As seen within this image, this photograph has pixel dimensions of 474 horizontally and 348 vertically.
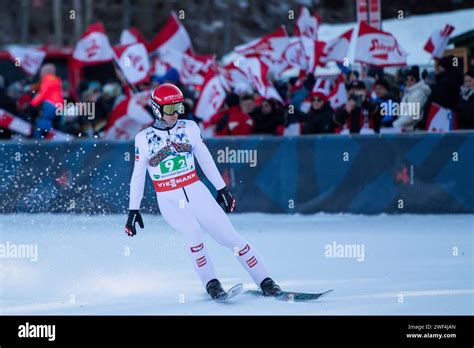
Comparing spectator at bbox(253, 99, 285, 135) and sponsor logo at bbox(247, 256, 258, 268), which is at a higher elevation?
spectator at bbox(253, 99, 285, 135)

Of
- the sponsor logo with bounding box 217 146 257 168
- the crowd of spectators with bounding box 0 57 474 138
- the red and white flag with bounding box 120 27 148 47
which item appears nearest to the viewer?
the crowd of spectators with bounding box 0 57 474 138

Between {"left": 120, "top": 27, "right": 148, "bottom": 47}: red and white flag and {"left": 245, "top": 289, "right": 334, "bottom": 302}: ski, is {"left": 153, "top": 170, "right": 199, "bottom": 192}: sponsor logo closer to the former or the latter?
{"left": 245, "top": 289, "right": 334, "bottom": 302}: ski

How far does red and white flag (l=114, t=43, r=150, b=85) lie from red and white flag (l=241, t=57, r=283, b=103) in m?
2.19

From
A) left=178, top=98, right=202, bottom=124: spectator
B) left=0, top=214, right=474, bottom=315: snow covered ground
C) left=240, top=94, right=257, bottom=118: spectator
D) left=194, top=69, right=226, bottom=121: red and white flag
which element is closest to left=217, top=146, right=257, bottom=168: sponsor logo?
left=0, top=214, right=474, bottom=315: snow covered ground

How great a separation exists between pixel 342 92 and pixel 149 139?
25.1ft

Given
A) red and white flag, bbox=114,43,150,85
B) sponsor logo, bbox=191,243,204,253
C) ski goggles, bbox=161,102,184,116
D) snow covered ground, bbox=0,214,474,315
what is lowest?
snow covered ground, bbox=0,214,474,315

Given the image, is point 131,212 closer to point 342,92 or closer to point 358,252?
point 358,252

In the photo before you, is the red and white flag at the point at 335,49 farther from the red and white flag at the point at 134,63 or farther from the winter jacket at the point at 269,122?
the red and white flag at the point at 134,63

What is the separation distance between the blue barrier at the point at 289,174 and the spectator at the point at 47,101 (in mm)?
2385

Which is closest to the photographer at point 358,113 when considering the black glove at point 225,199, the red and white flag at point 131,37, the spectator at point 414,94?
the spectator at point 414,94

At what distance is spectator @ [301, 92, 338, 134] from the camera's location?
17.0 metres

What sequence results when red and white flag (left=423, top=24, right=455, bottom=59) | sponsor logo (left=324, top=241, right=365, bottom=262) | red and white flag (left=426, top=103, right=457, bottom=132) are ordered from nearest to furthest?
sponsor logo (left=324, top=241, right=365, bottom=262), red and white flag (left=426, top=103, right=457, bottom=132), red and white flag (left=423, top=24, right=455, bottom=59)

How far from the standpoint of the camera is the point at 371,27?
690 inches

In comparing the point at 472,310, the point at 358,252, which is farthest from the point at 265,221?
the point at 472,310
